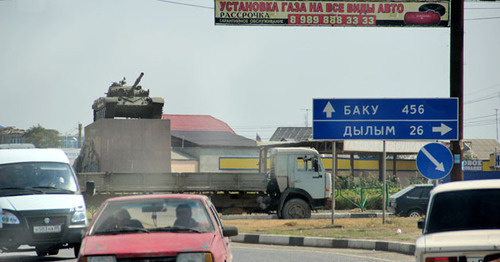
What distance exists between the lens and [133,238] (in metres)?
8.27

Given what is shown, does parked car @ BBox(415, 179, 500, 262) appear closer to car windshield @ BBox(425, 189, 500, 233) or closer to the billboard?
car windshield @ BBox(425, 189, 500, 233)

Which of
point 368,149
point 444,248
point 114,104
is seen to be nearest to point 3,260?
point 444,248

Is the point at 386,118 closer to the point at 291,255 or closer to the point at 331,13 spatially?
the point at 331,13

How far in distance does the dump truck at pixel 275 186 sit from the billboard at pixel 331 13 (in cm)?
486

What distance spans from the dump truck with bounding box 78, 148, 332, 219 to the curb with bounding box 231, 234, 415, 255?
6964 mm

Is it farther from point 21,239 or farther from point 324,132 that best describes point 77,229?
point 324,132

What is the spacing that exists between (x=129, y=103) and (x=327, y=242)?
17.7 m

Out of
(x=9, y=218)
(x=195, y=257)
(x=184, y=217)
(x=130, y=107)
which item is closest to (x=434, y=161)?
(x=9, y=218)

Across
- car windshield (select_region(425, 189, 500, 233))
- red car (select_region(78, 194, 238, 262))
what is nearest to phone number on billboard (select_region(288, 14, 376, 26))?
red car (select_region(78, 194, 238, 262))

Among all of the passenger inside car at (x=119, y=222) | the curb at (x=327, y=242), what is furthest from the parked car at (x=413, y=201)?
the passenger inside car at (x=119, y=222)

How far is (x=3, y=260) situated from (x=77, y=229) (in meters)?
1.79

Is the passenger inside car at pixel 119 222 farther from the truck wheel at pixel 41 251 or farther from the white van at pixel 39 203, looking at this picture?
the truck wheel at pixel 41 251

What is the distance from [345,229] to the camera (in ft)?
69.2

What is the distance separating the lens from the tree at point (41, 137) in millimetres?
104750
